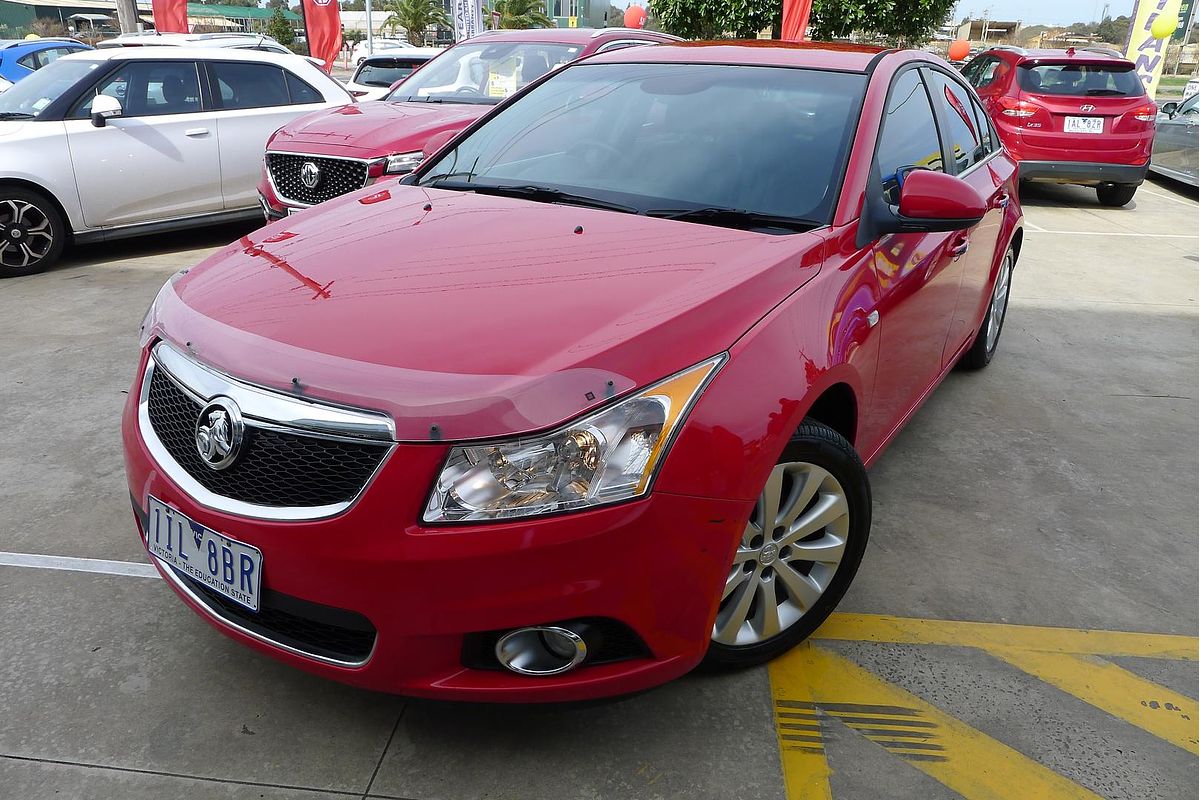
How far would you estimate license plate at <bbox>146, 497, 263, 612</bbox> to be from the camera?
1.94 m

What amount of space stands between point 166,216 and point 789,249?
19.7 feet

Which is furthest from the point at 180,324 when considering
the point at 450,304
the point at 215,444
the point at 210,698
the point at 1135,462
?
the point at 1135,462

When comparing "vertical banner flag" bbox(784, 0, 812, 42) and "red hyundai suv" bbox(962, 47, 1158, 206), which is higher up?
"vertical banner flag" bbox(784, 0, 812, 42)

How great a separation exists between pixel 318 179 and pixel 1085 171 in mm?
7964

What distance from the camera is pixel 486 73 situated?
7168 millimetres

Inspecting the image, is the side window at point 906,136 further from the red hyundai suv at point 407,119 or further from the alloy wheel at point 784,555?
the red hyundai suv at point 407,119

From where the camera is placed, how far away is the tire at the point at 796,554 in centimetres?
224

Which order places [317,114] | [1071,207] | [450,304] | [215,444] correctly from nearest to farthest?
[215,444] → [450,304] → [317,114] → [1071,207]

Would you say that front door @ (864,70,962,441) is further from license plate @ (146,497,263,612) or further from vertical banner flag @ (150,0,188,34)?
vertical banner flag @ (150,0,188,34)

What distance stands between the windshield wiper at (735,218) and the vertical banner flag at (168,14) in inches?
681

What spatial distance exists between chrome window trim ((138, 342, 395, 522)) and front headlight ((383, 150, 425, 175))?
13.2ft

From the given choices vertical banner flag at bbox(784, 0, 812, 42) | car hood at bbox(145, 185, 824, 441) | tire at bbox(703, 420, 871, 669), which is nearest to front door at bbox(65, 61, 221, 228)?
car hood at bbox(145, 185, 824, 441)

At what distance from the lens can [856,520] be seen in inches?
98.7

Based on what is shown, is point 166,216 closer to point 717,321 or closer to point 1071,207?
point 717,321
